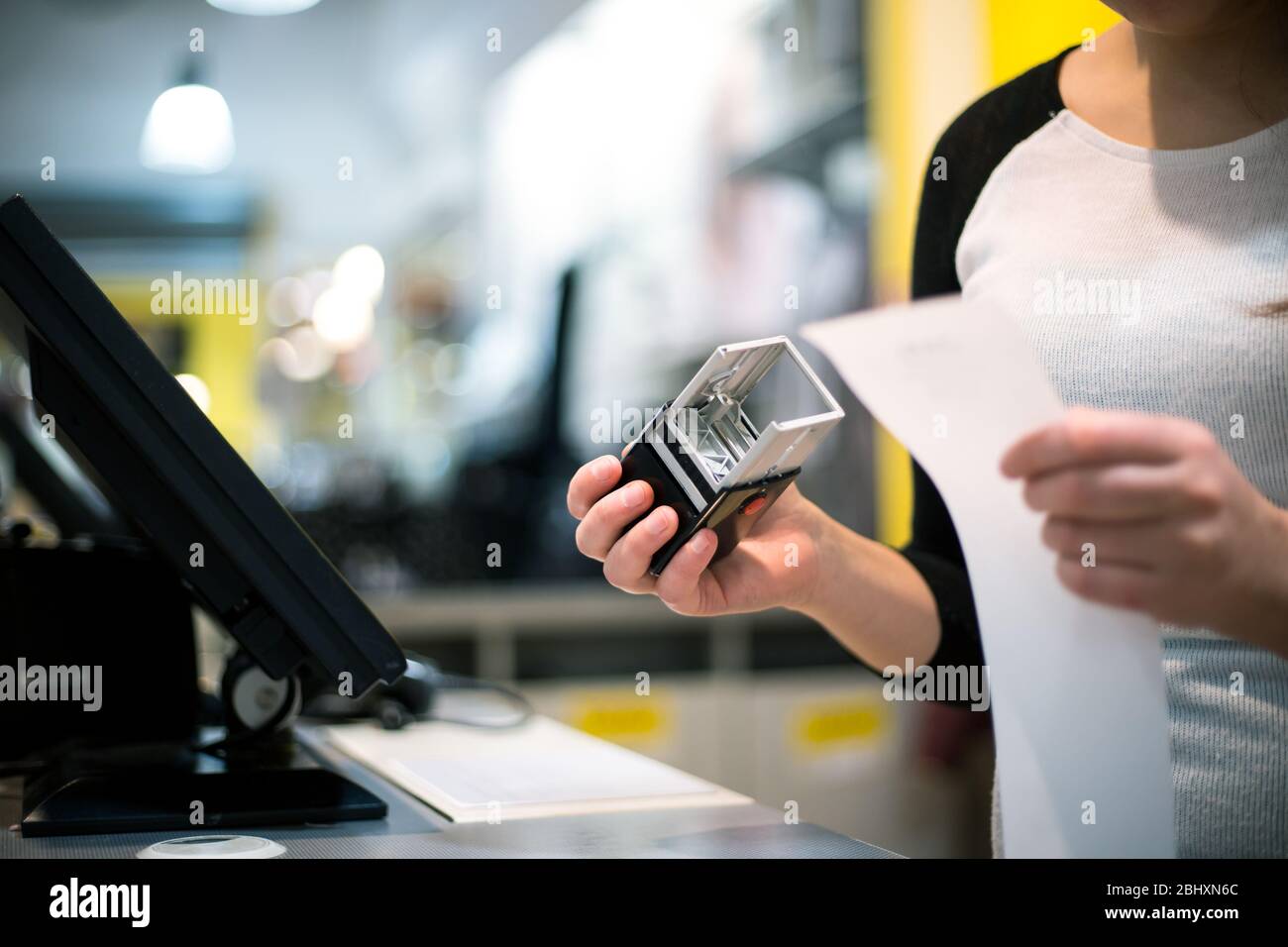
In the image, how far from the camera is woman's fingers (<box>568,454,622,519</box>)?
2.16 feet

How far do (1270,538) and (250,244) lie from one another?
23.9ft

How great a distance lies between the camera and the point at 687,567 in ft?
2.15

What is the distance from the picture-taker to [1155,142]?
702 millimetres

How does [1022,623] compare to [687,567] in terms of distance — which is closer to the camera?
[1022,623]

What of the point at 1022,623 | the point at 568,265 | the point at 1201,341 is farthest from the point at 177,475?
the point at 568,265

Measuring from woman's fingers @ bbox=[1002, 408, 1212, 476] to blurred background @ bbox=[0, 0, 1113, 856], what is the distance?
1.49ft

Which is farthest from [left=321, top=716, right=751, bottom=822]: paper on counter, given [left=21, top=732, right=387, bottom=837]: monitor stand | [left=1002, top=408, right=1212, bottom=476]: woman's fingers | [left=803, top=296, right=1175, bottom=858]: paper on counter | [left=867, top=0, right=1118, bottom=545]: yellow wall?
[left=867, top=0, right=1118, bottom=545]: yellow wall

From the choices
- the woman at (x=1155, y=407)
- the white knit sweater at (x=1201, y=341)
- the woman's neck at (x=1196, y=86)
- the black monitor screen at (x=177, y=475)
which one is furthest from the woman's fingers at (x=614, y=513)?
the woman's neck at (x=1196, y=86)

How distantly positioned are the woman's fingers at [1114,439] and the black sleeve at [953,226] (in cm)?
34

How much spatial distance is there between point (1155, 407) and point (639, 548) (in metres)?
0.28

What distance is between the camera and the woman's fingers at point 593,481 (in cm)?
66

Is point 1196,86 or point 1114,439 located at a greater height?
point 1196,86

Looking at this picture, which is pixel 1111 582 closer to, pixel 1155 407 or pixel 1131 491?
pixel 1131 491
